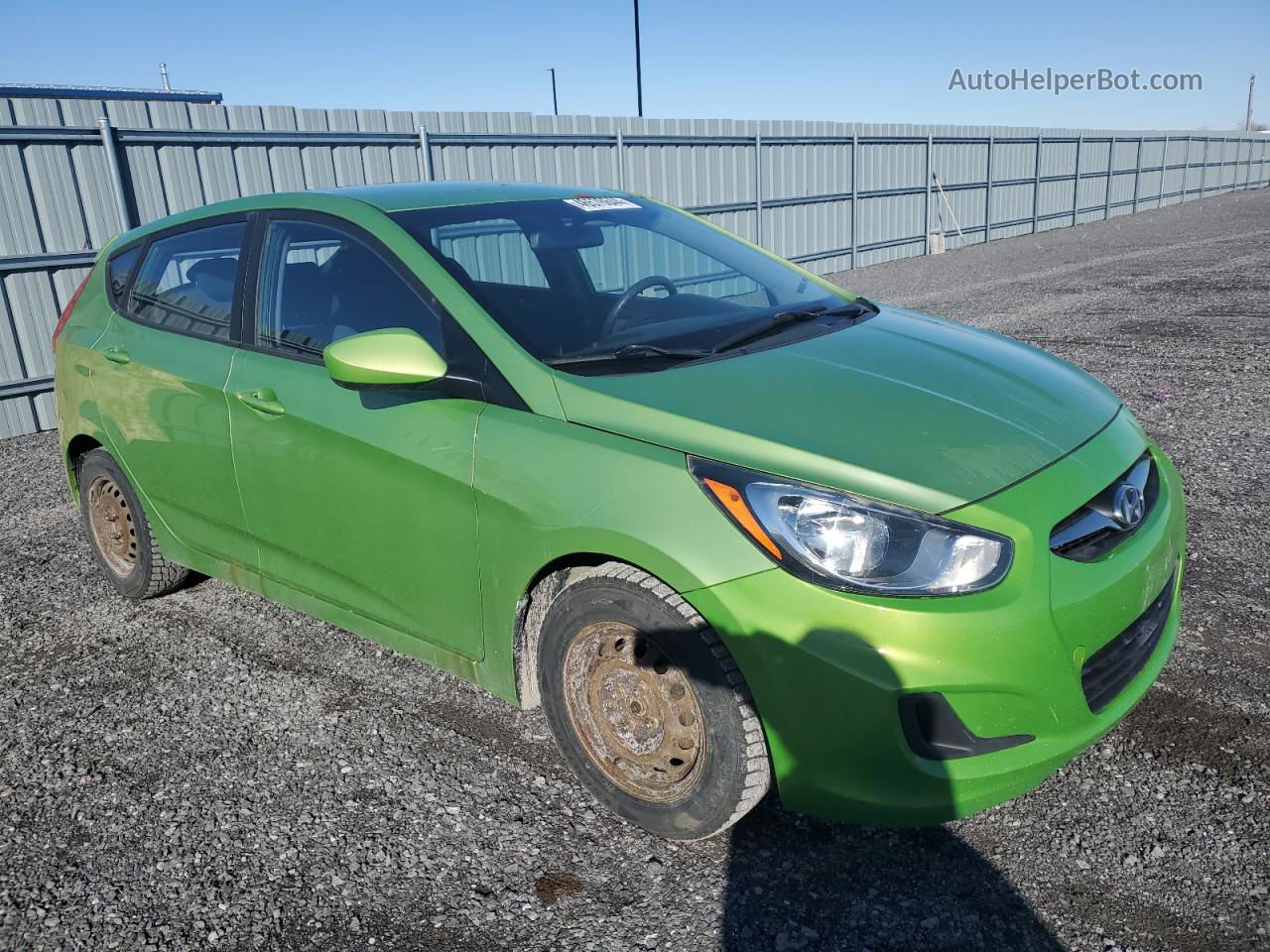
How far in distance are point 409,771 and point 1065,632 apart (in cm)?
190

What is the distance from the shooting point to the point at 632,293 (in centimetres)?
330

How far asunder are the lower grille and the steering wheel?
1.59 meters

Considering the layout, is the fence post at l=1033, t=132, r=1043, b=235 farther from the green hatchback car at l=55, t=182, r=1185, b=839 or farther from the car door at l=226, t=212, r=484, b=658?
the car door at l=226, t=212, r=484, b=658

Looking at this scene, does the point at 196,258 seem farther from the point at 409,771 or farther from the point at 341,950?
the point at 341,950

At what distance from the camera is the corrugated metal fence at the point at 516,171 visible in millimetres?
8531

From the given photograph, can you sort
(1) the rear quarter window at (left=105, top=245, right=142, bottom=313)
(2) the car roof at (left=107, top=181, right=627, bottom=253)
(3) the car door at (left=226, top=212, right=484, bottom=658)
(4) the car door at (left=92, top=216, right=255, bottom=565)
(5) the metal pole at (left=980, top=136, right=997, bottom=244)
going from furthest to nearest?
(5) the metal pole at (left=980, top=136, right=997, bottom=244) < (1) the rear quarter window at (left=105, top=245, right=142, bottom=313) < (4) the car door at (left=92, top=216, right=255, bottom=565) < (2) the car roof at (left=107, top=181, right=627, bottom=253) < (3) the car door at (left=226, top=212, right=484, bottom=658)

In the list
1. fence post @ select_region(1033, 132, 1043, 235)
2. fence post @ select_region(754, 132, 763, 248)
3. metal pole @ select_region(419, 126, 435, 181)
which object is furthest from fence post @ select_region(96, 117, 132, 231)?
fence post @ select_region(1033, 132, 1043, 235)

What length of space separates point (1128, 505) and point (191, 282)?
131 inches

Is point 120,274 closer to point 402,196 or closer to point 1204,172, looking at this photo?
point 402,196

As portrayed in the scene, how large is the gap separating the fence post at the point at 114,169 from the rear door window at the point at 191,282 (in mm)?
5608

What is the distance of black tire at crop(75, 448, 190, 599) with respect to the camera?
4.20 meters

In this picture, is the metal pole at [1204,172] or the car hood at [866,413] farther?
the metal pole at [1204,172]

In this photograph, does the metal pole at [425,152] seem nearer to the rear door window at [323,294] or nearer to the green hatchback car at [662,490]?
the green hatchback car at [662,490]

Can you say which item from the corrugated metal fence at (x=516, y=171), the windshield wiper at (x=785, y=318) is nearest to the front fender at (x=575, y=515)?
the windshield wiper at (x=785, y=318)
